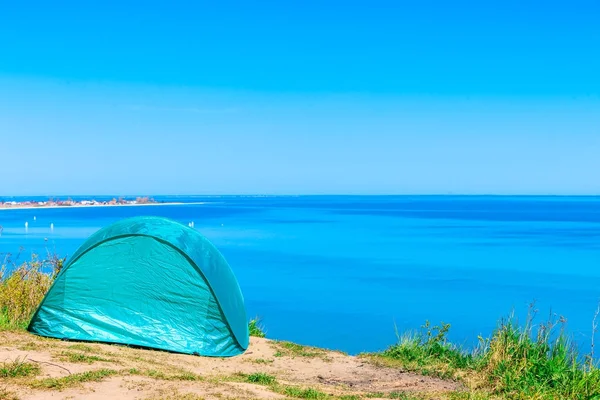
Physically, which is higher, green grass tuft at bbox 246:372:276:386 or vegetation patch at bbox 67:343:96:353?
vegetation patch at bbox 67:343:96:353

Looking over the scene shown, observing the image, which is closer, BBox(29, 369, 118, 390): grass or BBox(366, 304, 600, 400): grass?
BBox(29, 369, 118, 390): grass

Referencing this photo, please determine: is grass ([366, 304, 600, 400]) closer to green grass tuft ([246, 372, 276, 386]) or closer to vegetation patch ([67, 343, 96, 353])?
green grass tuft ([246, 372, 276, 386])

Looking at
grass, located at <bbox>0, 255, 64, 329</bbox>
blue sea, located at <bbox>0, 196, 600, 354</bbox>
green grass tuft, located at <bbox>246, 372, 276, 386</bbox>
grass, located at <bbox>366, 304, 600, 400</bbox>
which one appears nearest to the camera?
grass, located at <bbox>366, 304, 600, 400</bbox>

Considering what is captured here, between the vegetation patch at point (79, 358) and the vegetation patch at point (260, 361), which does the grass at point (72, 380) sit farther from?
the vegetation patch at point (260, 361)

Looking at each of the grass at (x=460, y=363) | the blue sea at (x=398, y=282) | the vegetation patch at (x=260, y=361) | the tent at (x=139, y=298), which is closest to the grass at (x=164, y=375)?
the grass at (x=460, y=363)

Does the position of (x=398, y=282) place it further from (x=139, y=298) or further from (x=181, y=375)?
(x=181, y=375)

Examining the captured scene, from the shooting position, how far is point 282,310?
2205 cm

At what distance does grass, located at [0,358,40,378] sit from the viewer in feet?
23.1

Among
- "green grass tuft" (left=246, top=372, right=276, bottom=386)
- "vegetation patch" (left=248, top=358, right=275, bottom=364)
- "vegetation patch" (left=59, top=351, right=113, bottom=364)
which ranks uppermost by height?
"vegetation patch" (left=59, top=351, right=113, bottom=364)

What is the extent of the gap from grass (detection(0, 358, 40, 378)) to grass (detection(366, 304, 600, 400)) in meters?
5.45

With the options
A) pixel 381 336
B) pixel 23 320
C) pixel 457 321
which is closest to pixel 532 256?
pixel 457 321

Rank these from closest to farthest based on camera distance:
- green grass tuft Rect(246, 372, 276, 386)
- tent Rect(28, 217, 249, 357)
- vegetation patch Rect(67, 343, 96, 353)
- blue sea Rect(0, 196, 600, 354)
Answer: green grass tuft Rect(246, 372, 276, 386)
vegetation patch Rect(67, 343, 96, 353)
tent Rect(28, 217, 249, 357)
blue sea Rect(0, 196, 600, 354)

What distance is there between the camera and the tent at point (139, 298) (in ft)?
32.0

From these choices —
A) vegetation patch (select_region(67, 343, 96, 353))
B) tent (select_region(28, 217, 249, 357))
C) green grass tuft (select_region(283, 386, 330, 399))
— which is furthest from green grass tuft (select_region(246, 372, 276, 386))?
vegetation patch (select_region(67, 343, 96, 353))
